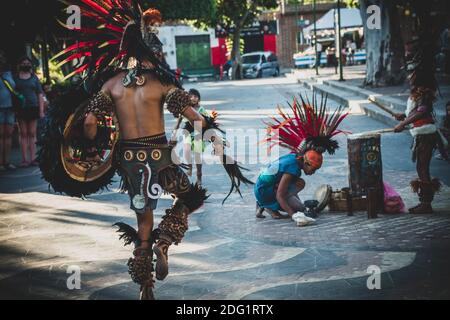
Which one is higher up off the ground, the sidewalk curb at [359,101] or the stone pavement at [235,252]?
the sidewalk curb at [359,101]

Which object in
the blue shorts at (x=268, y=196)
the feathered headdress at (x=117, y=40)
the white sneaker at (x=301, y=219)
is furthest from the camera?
the blue shorts at (x=268, y=196)

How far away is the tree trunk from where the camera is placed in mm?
25438

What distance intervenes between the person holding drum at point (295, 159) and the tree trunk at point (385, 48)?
58.1ft

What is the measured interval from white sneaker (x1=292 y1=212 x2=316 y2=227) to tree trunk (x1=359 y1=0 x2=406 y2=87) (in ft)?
59.6

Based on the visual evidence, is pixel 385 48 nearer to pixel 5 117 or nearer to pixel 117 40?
pixel 5 117

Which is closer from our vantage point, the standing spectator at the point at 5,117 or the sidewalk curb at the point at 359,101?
the standing spectator at the point at 5,117

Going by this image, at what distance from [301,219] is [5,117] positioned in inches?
286

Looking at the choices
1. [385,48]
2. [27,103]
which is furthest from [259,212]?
[385,48]

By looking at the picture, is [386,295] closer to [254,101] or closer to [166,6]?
[254,101]

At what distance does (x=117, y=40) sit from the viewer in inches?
237

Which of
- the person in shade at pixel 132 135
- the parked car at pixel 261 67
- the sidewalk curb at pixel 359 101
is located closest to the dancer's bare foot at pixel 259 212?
the person in shade at pixel 132 135

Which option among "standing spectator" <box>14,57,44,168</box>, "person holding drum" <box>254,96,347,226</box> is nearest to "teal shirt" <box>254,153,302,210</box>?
"person holding drum" <box>254,96,347,226</box>

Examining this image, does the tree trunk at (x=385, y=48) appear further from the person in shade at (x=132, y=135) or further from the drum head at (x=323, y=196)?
the person in shade at (x=132, y=135)

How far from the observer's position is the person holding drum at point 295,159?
27.2ft
